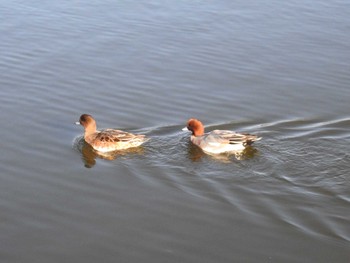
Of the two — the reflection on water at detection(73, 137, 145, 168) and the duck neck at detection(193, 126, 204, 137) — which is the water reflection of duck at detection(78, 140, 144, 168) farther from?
the duck neck at detection(193, 126, 204, 137)

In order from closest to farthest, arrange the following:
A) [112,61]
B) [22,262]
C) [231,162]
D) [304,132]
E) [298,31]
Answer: [22,262] → [231,162] → [304,132] → [112,61] → [298,31]

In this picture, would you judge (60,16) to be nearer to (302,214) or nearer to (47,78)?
(47,78)

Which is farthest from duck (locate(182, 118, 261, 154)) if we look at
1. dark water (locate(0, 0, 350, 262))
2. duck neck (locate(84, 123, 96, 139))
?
duck neck (locate(84, 123, 96, 139))

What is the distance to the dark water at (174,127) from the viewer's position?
8.05m

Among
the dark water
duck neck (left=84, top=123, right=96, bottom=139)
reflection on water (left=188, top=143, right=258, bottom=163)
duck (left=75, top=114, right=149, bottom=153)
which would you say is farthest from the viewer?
duck neck (left=84, top=123, right=96, bottom=139)

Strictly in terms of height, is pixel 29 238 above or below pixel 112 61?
below

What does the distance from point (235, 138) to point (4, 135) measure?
3.46 meters

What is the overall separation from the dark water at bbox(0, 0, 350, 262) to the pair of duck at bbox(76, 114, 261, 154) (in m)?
0.16

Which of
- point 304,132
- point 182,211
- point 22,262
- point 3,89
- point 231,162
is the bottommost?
point 22,262

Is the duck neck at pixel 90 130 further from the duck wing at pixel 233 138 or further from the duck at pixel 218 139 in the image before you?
the duck wing at pixel 233 138

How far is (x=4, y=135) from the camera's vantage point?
1081 cm

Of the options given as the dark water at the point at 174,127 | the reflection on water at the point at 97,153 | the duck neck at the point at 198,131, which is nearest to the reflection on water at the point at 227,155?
the dark water at the point at 174,127

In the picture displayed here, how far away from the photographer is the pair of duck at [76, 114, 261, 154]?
10430 millimetres

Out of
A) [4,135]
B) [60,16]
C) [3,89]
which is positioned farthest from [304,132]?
[60,16]
